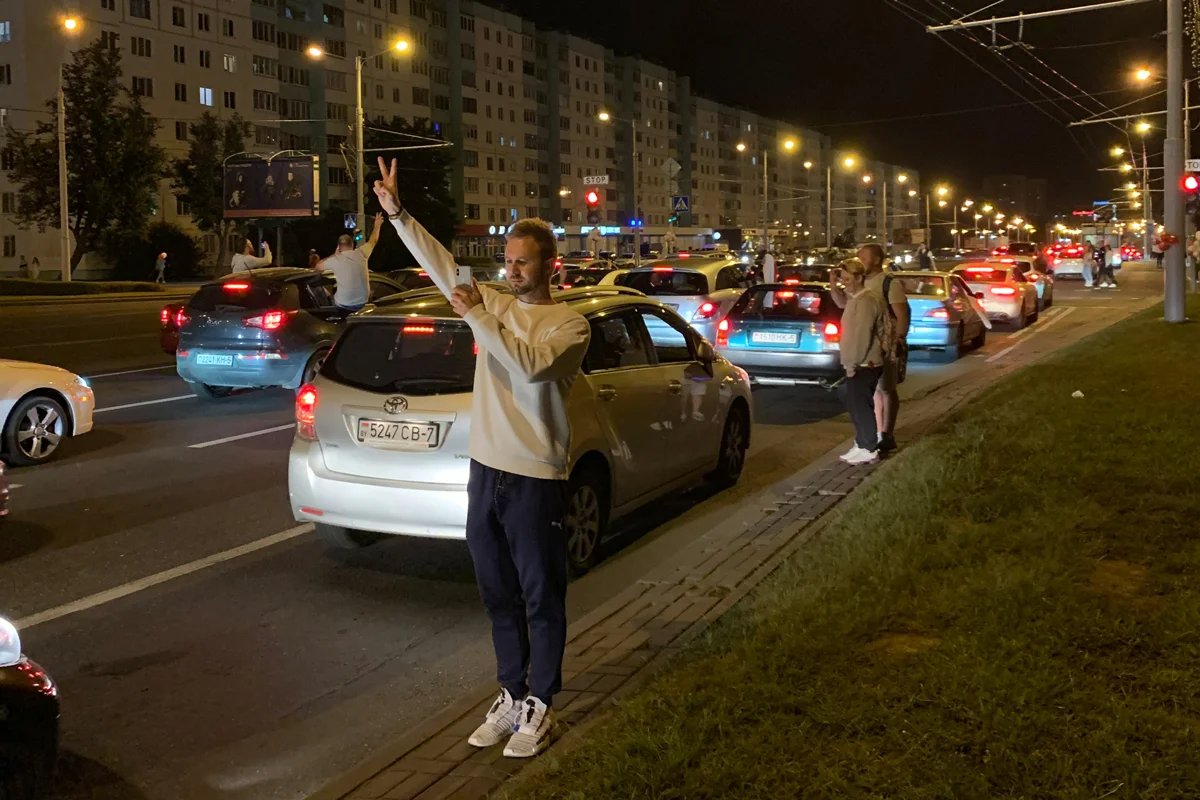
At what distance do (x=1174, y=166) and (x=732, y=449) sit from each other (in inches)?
656

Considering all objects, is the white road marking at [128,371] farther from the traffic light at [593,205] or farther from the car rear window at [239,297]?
the traffic light at [593,205]

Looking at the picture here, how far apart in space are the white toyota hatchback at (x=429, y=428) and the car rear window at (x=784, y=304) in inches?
281

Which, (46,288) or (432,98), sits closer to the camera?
(46,288)

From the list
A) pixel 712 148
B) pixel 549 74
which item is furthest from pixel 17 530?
pixel 712 148

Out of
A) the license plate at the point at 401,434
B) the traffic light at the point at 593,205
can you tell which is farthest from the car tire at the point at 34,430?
the traffic light at the point at 593,205

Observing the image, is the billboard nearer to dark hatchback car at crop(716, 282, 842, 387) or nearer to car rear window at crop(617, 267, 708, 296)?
car rear window at crop(617, 267, 708, 296)

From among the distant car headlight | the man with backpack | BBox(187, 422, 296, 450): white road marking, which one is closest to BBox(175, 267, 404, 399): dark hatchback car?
BBox(187, 422, 296, 450): white road marking

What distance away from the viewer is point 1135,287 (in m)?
46.1

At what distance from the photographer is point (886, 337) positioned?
408 inches

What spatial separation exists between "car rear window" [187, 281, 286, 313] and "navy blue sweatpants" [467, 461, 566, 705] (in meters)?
10.1

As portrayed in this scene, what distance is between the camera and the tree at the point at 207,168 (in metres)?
69.0

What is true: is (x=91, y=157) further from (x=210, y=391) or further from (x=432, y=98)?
(x=210, y=391)

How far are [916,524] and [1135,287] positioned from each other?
43.7 meters

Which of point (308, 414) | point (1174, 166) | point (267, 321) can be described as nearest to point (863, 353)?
point (308, 414)
